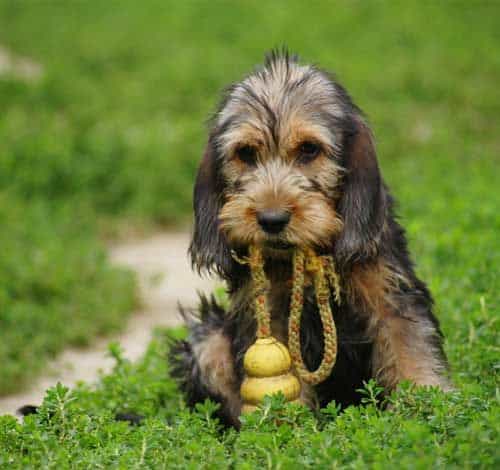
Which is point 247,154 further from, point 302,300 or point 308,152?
point 302,300

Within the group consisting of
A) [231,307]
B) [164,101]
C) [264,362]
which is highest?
[164,101]

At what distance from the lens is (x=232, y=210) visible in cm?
474

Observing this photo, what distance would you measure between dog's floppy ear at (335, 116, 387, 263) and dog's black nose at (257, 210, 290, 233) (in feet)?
1.16

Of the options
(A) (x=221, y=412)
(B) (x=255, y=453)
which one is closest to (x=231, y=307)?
(A) (x=221, y=412)

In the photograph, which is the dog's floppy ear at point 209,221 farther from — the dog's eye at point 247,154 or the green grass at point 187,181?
the green grass at point 187,181

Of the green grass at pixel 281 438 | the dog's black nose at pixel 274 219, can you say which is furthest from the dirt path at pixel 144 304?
the dog's black nose at pixel 274 219

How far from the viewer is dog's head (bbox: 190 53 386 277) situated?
465 cm

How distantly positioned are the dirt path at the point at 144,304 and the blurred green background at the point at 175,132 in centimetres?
14

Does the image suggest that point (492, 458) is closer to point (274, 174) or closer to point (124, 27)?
point (274, 174)

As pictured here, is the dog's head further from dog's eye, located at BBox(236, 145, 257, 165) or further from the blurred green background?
the blurred green background

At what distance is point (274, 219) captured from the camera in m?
4.57

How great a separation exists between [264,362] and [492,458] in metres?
1.39

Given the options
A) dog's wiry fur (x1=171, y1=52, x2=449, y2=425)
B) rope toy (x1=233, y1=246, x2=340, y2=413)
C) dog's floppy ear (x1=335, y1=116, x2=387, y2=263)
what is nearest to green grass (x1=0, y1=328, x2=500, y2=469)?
rope toy (x1=233, y1=246, x2=340, y2=413)

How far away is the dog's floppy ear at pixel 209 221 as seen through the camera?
5090 mm
